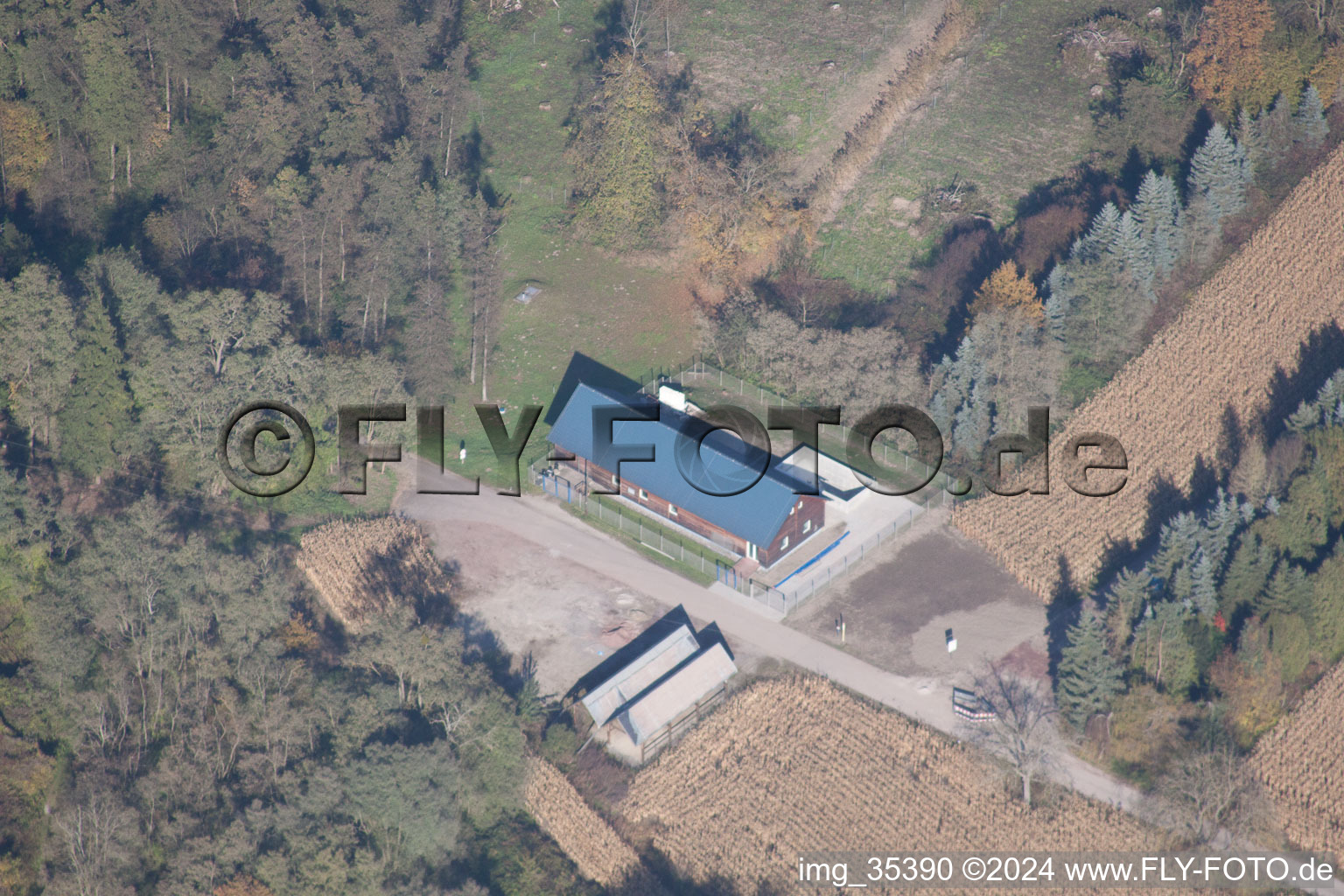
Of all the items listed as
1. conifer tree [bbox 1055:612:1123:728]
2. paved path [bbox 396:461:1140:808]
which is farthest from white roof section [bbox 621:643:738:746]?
conifer tree [bbox 1055:612:1123:728]

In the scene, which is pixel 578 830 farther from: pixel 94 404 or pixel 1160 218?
pixel 1160 218

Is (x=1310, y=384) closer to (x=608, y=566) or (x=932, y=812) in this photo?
(x=932, y=812)

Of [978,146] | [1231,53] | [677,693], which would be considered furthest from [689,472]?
[1231,53]

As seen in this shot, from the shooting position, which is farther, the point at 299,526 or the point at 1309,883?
the point at 299,526

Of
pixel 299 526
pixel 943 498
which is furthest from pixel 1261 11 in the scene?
pixel 299 526

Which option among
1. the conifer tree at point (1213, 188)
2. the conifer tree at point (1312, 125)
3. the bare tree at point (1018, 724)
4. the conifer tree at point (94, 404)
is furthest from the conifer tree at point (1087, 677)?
the conifer tree at point (94, 404)

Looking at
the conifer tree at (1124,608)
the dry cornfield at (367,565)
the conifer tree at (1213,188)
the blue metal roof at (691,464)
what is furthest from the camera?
the conifer tree at (1213,188)

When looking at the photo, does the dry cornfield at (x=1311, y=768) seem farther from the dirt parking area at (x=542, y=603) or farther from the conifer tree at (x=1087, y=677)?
the dirt parking area at (x=542, y=603)
